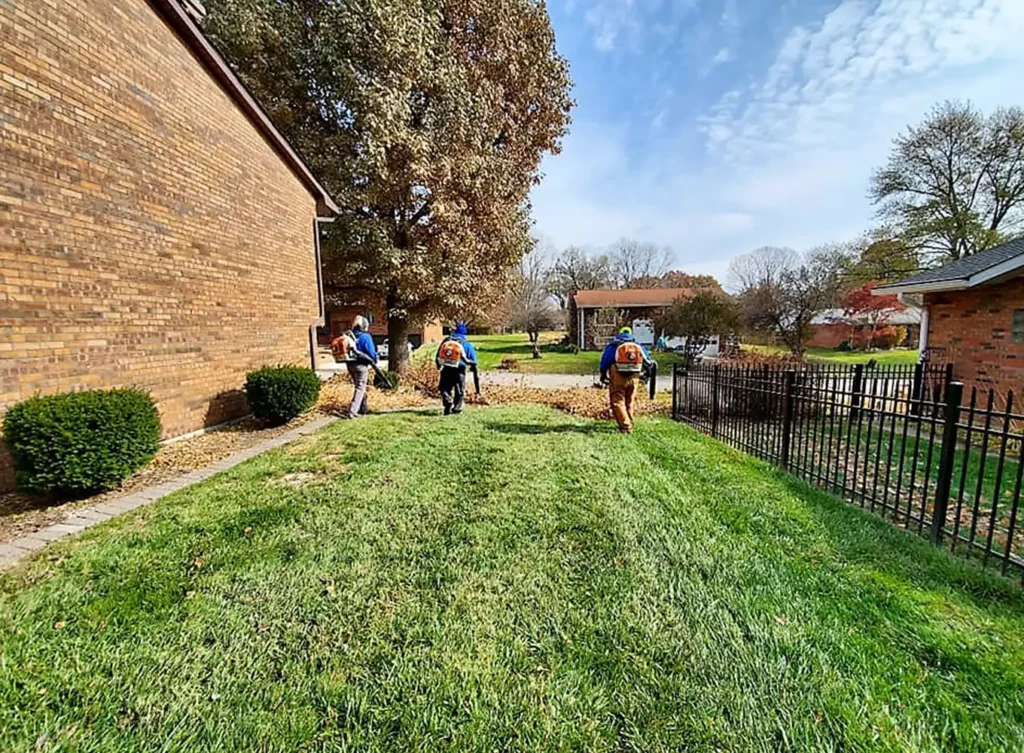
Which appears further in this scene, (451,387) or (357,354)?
(451,387)

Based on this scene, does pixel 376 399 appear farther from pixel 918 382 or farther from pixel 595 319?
pixel 595 319

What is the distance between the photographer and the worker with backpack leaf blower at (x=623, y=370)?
7.08 meters

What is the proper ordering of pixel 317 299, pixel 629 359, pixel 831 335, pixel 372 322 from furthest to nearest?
pixel 831 335 < pixel 372 322 < pixel 317 299 < pixel 629 359

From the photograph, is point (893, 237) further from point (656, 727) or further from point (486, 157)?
point (656, 727)

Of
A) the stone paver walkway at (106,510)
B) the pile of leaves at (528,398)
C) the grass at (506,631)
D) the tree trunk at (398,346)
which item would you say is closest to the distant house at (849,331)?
the pile of leaves at (528,398)

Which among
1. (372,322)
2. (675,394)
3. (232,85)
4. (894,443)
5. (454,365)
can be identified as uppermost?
(232,85)

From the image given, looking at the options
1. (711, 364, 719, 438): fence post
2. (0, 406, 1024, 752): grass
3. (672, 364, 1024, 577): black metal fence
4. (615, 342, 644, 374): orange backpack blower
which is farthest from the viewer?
(711, 364, 719, 438): fence post

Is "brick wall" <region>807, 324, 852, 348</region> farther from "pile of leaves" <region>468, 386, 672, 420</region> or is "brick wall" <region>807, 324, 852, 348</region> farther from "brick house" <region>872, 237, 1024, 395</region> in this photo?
"pile of leaves" <region>468, 386, 672, 420</region>

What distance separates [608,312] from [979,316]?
22.2m

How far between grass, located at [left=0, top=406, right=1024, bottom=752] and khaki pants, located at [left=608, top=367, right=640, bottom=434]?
10.0 ft

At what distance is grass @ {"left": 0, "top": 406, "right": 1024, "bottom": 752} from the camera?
74.8 inches

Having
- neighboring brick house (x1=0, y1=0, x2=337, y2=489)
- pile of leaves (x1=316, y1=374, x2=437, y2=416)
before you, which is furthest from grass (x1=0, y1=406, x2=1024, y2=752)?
pile of leaves (x1=316, y1=374, x2=437, y2=416)

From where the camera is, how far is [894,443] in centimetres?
784

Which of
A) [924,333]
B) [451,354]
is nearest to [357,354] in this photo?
[451,354]
